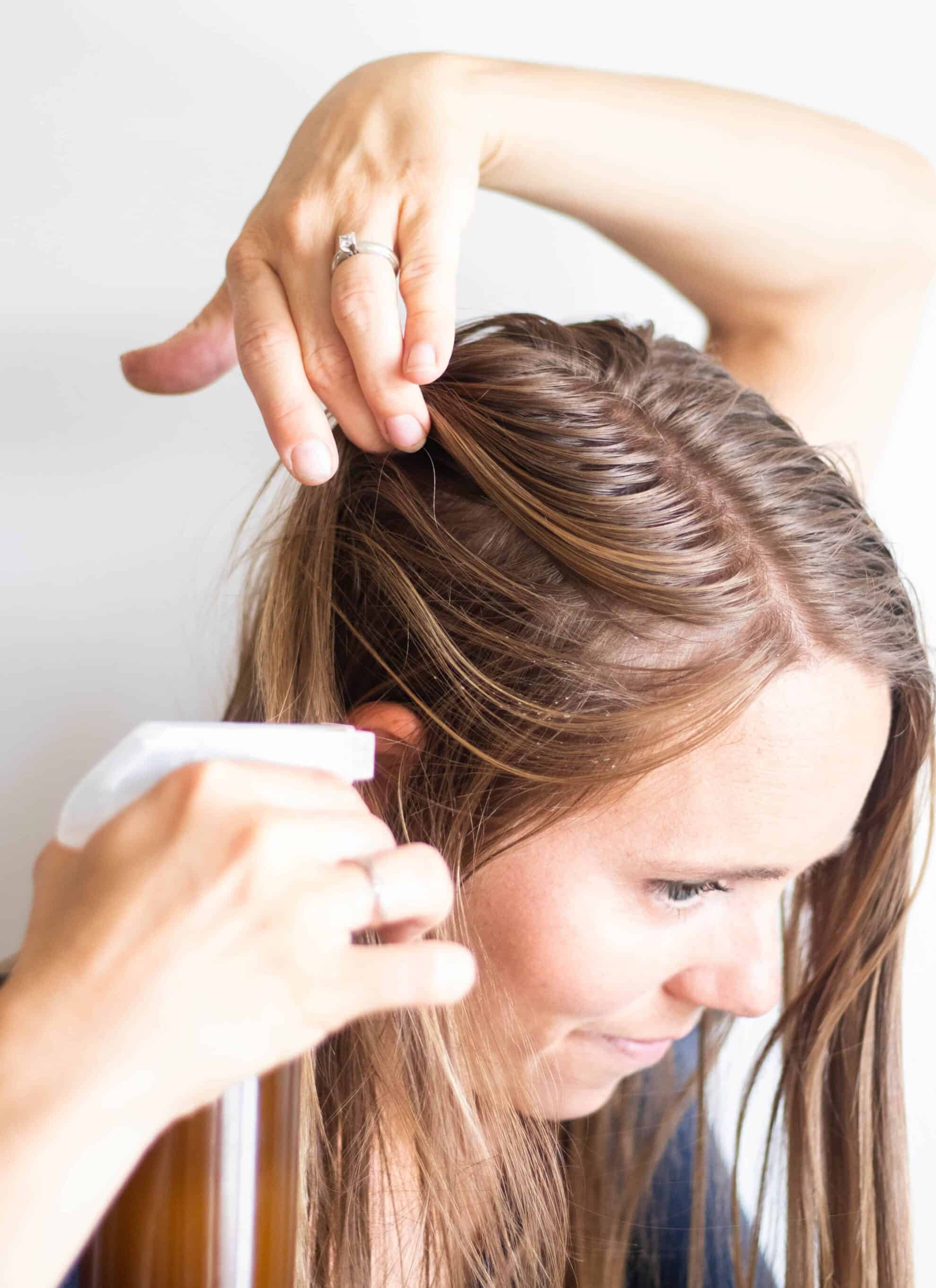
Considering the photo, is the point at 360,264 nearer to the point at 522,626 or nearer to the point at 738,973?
the point at 522,626

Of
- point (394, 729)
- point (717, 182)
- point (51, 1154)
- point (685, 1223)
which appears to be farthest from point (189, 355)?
point (685, 1223)

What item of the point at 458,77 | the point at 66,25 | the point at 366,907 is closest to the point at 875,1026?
the point at 366,907

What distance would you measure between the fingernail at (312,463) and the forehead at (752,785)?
10.9 inches

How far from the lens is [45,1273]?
0.35 meters

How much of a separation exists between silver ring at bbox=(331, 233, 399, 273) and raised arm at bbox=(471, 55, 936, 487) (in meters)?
0.26

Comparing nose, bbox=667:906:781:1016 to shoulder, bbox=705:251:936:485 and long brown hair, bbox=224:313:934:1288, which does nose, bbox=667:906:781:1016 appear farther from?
shoulder, bbox=705:251:936:485

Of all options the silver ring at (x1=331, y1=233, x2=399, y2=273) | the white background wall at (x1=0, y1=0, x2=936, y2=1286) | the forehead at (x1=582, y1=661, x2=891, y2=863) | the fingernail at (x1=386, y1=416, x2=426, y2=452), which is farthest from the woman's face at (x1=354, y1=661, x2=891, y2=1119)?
the white background wall at (x1=0, y1=0, x2=936, y2=1286)

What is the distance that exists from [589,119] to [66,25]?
0.45 meters

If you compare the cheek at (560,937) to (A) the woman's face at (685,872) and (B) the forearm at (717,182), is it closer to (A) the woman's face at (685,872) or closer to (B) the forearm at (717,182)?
(A) the woman's face at (685,872)

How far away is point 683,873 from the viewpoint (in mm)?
685

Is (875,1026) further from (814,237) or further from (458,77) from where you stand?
(458,77)

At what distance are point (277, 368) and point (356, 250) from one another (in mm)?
85

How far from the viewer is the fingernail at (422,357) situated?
58cm

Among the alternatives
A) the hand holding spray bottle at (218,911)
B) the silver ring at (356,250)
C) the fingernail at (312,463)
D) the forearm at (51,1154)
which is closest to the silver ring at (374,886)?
the hand holding spray bottle at (218,911)
